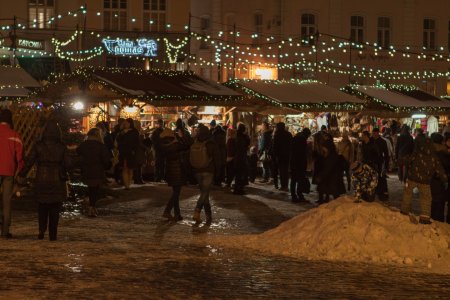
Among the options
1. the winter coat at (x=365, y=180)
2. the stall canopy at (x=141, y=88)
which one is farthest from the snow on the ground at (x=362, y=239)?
the stall canopy at (x=141, y=88)

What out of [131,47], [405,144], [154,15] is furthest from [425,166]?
[154,15]

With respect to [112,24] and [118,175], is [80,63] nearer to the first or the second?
[112,24]

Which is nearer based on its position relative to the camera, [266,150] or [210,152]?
[210,152]

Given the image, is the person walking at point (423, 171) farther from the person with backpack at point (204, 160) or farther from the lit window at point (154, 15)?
the lit window at point (154, 15)

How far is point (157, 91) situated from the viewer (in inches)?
1061

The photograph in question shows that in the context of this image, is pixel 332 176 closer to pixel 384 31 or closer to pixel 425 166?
pixel 425 166

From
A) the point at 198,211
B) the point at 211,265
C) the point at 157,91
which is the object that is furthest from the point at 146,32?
the point at 211,265

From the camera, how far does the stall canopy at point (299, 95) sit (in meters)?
29.5

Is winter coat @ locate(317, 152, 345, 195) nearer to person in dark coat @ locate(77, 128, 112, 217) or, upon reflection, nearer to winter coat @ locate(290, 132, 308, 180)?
winter coat @ locate(290, 132, 308, 180)

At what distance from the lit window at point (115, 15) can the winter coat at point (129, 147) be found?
61.8 ft

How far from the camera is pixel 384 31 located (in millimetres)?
43688

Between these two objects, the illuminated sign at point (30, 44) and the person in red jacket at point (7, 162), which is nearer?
the person in red jacket at point (7, 162)

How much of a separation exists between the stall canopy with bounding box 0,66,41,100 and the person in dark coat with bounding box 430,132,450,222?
1793cm

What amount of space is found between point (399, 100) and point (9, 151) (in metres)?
23.1
